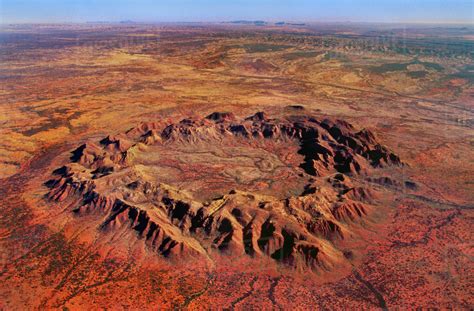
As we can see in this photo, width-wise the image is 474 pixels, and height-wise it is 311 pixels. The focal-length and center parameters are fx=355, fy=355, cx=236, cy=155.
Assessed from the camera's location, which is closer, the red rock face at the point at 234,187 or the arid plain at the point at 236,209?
the arid plain at the point at 236,209

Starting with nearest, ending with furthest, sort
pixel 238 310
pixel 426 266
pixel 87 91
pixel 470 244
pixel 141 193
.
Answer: pixel 238 310 < pixel 426 266 < pixel 470 244 < pixel 141 193 < pixel 87 91

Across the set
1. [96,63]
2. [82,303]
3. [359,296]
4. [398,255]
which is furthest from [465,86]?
[96,63]

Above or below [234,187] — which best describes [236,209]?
above

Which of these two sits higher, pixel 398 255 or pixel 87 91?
pixel 87 91

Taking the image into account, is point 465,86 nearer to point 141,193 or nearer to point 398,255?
point 398,255

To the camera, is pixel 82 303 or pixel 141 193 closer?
pixel 82 303

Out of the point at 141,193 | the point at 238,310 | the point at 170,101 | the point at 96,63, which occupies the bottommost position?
the point at 238,310

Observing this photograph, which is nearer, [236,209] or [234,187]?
[236,209]

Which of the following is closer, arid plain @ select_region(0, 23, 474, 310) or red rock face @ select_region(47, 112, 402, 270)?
arid plain @ select_region(0, 23, 474, 310)
